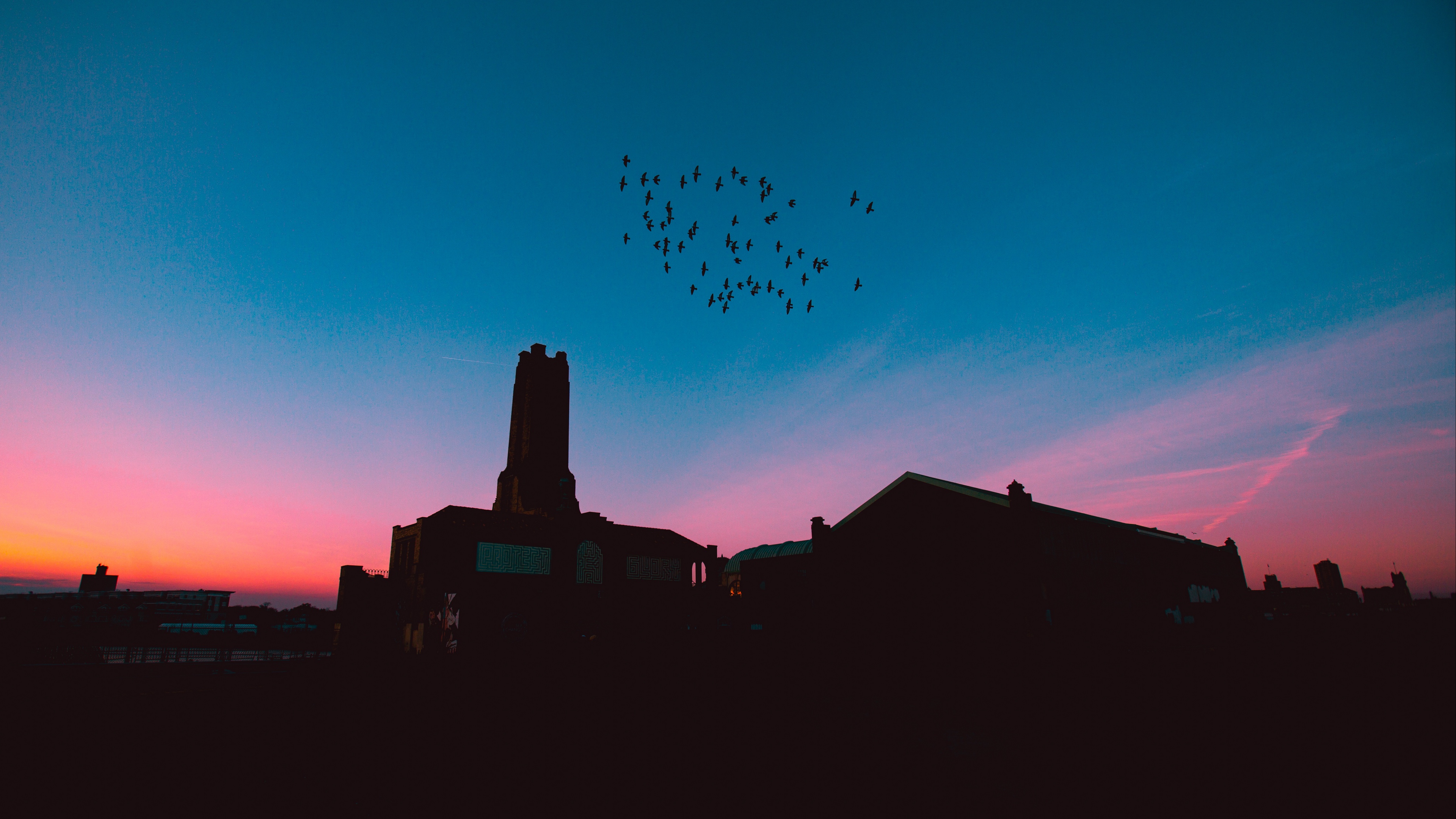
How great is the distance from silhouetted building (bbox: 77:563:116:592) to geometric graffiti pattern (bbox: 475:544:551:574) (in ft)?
223

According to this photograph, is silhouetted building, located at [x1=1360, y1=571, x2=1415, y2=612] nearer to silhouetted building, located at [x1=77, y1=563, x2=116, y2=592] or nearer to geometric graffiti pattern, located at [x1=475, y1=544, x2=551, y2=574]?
geometric graffiti pattern, located at [x1=475, y1=544, x2=551, y2=574]

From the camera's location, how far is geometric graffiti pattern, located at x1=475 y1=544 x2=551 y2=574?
34.9m

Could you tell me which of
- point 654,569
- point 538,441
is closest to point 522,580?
point 654,569

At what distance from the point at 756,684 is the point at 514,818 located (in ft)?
40.6

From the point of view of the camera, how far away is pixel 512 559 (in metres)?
36.0

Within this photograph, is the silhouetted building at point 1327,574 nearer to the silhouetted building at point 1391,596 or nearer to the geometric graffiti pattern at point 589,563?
the silhouetted building at point 1391,596

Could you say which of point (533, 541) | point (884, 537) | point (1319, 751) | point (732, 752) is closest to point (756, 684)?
point (732, 752)

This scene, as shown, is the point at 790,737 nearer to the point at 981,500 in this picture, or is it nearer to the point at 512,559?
the point at 981,500

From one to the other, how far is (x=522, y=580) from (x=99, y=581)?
237 feet

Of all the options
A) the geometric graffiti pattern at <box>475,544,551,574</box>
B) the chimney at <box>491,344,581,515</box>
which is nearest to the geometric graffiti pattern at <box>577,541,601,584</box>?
the geometric graffiti pattern at <box>475,544,551,574</box>

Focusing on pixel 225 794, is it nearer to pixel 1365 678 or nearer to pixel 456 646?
pixel 456 646

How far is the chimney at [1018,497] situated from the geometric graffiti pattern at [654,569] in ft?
85.7

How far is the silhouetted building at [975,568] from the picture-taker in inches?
933

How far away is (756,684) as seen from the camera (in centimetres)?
2092
